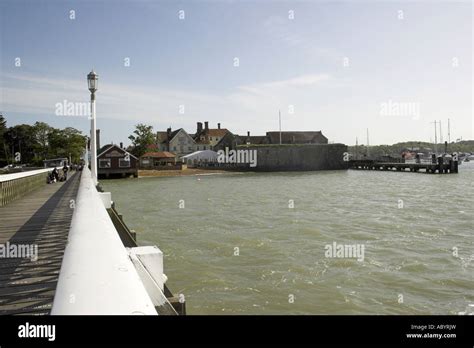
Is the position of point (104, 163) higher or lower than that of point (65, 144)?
lower

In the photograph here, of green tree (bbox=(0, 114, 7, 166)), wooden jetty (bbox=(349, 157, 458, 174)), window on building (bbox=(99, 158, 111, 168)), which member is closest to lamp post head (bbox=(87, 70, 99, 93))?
window on building (bbox=(99, 158, 111, 168))

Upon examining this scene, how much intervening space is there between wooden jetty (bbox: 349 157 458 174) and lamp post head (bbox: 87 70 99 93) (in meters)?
64.6

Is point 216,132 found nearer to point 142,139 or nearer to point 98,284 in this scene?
point 142,139

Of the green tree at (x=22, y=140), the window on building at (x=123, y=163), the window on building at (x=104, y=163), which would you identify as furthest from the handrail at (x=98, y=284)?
the green tree at (x=22, y=140)

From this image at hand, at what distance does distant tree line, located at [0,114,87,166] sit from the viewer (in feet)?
268

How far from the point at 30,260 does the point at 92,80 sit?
7.64 m

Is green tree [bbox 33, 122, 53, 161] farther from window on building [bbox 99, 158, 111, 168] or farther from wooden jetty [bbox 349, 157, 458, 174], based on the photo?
wooden jetty [bbox 349, 157, 458, 174]

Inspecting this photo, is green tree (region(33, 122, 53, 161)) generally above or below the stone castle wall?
above

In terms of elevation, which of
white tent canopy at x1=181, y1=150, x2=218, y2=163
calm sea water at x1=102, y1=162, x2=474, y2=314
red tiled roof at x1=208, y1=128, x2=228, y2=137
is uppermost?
red tiled roof at x1=208, y1=128, x2=228, y2=137

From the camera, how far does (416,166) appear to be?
71.4 metres

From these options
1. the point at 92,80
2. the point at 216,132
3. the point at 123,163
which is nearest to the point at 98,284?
the point at 92,80

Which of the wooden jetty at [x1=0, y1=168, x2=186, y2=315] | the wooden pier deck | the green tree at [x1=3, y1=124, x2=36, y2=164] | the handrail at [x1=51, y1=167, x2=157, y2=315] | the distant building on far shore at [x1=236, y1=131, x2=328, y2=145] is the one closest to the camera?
the handrail at [x1=51, y1=167, x2=157, y2=315]

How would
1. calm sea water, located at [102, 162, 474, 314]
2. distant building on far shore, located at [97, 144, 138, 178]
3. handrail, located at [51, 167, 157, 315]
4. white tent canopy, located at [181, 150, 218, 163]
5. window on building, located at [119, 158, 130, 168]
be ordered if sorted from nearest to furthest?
handrail, located at [51, 167, 157, 315] < calm sea water, located at [102, 162, 474, 314] < distant building on far shore, located at [97, 144, 138, 178] < window on building, located at [119, 158, 130, 168] < white tent canopy, located at [181, 150, 218, 163]

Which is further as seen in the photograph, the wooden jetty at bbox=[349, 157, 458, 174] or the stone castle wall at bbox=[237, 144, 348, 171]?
the stone castle wall at bbox=[237, 144, 348, 171]
